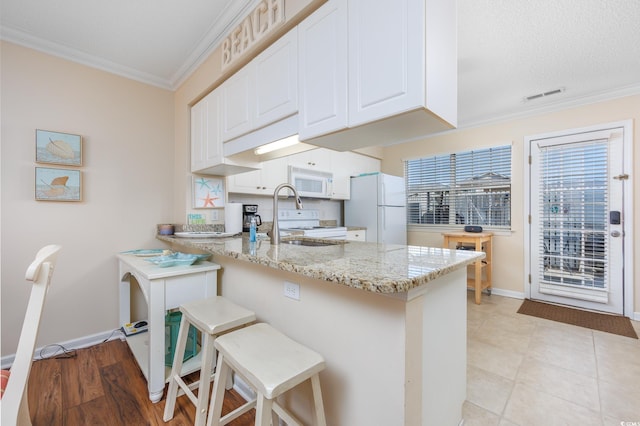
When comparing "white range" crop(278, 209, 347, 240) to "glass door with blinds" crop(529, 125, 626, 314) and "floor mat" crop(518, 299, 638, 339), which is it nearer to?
"floor mat" crop(518, 299, 638, 339)

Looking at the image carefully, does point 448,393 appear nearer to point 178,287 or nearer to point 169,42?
point 178,287

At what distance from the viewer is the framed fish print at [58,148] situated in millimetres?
2133

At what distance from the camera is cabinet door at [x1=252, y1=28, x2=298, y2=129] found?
155cm

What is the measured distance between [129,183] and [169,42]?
1.31m

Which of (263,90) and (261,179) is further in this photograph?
(261,179)

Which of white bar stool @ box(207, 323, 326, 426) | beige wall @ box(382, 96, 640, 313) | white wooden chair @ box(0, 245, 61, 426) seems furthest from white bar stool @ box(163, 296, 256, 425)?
beige wall @ box(382, 96, 640, 313)

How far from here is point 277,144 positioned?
1.84 metres

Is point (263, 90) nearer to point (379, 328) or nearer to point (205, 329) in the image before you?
point (205, 329)

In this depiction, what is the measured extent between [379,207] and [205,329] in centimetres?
296

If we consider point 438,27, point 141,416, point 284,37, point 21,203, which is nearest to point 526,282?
point 438,27

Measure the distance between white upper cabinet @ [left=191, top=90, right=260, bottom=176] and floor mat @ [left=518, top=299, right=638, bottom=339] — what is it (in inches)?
132

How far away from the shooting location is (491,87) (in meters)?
2.83

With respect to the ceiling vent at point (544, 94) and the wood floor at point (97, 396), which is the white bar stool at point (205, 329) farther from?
the ceiling vent at point (544, 94)

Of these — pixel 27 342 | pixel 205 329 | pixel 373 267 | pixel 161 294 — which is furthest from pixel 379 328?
pixel 161 294
